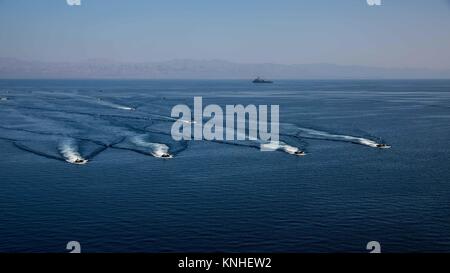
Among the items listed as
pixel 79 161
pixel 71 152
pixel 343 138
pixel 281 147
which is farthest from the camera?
pixel 343 138

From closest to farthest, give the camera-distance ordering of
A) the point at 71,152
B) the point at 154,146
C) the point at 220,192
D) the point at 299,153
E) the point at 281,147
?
the point at 220,192
the point at 71,152
the point at 299,153
the point at 154,146
the point at 281,147

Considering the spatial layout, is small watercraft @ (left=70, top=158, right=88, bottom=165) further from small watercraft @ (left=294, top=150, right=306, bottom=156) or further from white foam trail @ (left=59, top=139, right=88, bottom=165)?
small watercraft @ (left=294, top=150, right=306, bottom=156)

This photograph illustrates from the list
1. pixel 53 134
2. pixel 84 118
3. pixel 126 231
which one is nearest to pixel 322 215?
pixel 126 231

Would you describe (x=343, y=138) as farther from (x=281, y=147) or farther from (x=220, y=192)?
(x=220, y=192)

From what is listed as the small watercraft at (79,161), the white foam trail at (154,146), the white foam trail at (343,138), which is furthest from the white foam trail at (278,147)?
the small watercraft at (79,161)

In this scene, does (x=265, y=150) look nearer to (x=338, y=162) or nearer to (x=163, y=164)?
(x=338, y=162)

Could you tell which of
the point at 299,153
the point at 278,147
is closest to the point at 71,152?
the point at 278,147
